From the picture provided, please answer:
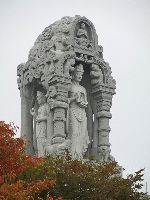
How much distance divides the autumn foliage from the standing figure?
435 cm

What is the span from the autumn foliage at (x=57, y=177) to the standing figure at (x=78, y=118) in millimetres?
4353

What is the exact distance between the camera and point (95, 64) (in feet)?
Result: 90.7

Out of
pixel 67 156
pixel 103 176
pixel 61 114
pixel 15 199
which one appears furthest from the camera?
pixel 61 114

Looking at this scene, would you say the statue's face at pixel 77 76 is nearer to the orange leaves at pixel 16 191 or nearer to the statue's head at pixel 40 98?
the statue's head at pixel 40 98

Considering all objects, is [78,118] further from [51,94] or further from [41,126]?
[51,94]

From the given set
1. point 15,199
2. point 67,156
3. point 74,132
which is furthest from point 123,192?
→ point 74,132

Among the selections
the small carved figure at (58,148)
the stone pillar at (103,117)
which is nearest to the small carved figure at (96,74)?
the stone pillar at (103,117)

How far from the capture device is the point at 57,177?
65.1 feet

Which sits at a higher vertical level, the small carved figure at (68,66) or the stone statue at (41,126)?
the small carved figure at (68,66)

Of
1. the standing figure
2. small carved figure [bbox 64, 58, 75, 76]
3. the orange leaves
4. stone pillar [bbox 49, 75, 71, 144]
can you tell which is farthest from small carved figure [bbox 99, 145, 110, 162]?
the orange leaves

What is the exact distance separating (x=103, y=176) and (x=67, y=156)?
1.95 meters

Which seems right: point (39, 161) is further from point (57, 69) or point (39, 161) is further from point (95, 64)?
point (95, 64)

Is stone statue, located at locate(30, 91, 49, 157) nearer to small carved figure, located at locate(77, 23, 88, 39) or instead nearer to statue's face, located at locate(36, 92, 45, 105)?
statue's face, located at locate(36, 92, 45, 105)

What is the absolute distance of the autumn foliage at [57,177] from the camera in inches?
680
